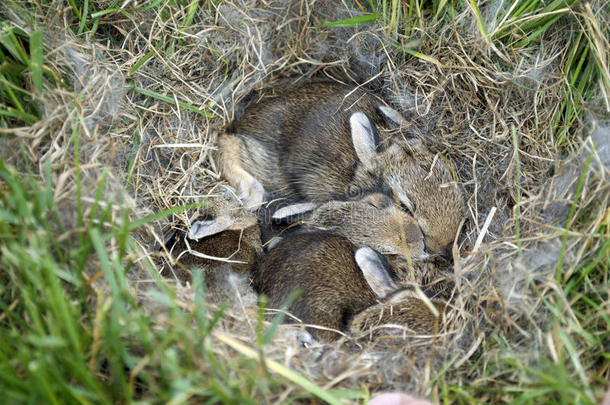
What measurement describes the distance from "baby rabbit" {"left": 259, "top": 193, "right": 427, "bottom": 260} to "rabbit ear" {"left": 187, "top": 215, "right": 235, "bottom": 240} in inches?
12.6

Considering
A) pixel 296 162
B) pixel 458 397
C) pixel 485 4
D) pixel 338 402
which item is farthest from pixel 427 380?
pixel 485 4

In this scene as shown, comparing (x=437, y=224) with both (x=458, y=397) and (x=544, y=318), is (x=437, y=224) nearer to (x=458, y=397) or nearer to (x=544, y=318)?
(x=544, y=318)

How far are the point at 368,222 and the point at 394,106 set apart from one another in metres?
0.98

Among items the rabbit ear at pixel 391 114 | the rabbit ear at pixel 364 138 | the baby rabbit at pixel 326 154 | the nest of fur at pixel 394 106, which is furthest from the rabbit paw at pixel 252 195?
the rabbit ear at pixel 391 114

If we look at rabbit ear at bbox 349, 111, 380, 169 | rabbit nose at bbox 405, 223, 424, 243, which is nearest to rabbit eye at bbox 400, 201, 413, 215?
rabbit nose at bbox 405, 223, 424, 243

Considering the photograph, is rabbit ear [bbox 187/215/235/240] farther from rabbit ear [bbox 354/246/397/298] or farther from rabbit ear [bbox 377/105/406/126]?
rabbit ear [bbox 377/105/406/126]

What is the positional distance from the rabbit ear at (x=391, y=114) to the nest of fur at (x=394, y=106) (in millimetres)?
85

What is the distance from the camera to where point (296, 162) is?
12.0 feet

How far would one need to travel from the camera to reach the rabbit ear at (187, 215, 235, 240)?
3172mm

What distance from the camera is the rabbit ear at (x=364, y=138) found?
131 inches

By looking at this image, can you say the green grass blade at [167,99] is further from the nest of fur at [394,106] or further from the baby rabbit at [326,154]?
the baby rabbit at [326,154]

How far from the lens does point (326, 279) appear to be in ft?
9.87

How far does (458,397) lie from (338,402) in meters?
0.63

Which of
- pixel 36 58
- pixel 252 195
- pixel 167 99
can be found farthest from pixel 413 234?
pixel 36 58
